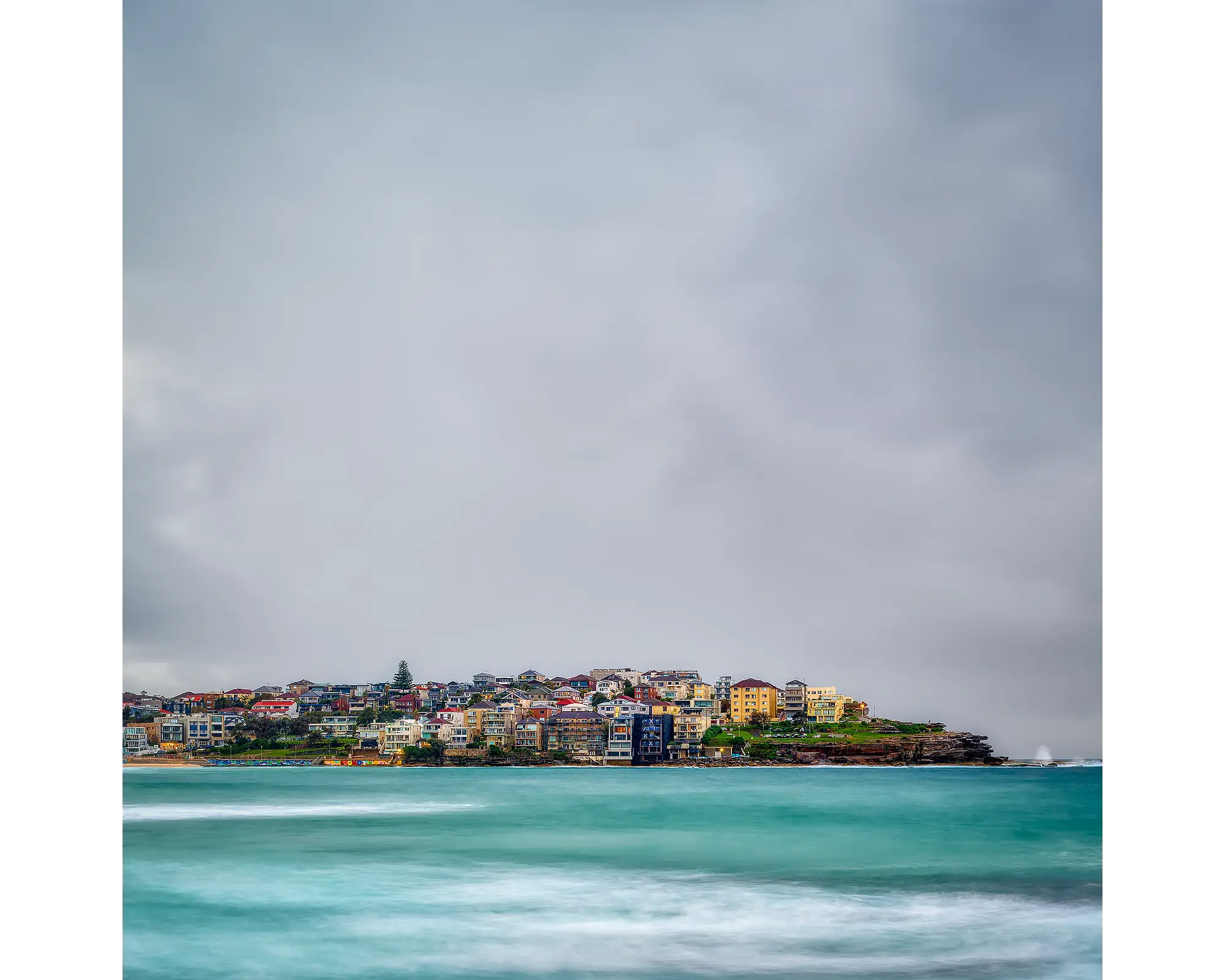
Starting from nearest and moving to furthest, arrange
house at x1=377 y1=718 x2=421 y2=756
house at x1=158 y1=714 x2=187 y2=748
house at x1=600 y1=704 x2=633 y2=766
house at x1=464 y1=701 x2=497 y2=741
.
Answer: house at x1=464 y1=701 x2=497 y2=741, house at x1=158 y1=714 x2=187 y2=748, house at x1=377 y1=718 x2=421 y2=756, house at x1=600 y1=704 x2=633 y2=766

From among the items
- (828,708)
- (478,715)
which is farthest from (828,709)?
(478,715)

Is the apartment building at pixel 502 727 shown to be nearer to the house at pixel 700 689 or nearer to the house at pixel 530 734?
the house at pixel 530 734

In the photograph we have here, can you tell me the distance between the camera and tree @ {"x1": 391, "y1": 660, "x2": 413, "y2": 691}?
8.74 meters

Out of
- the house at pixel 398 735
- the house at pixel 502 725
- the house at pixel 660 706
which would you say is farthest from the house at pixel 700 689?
the house at pixel 398 735

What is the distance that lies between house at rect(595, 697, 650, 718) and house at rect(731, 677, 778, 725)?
41.1 inches

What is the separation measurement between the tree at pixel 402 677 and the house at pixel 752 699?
313 cm

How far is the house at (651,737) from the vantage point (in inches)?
451

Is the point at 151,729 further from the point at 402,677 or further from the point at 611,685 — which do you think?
the point at 611,685

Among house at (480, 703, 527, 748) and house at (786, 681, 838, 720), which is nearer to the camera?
house at (786, 681, 838, 720)

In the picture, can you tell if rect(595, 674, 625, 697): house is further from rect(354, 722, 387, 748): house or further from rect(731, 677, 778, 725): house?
rect(354, 722, 387, 748): house

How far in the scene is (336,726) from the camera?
451 inches

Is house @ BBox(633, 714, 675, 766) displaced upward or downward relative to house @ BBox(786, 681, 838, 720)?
downward

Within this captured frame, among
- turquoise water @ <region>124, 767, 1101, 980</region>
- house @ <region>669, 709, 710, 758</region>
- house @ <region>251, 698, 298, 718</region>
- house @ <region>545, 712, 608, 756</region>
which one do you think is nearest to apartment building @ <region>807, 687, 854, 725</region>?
turquoise water @ <region>124, 767, 1101, 980</region>
